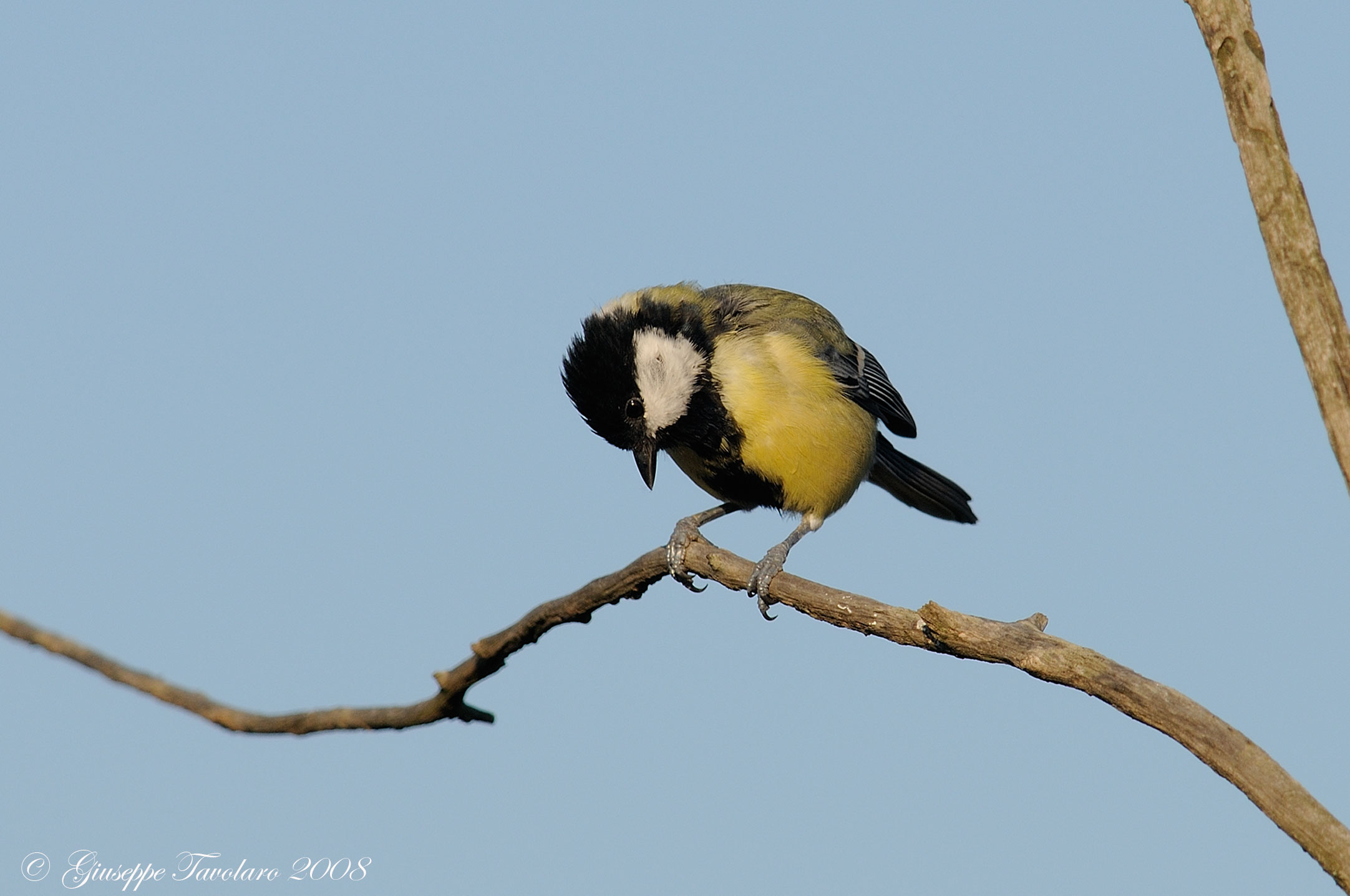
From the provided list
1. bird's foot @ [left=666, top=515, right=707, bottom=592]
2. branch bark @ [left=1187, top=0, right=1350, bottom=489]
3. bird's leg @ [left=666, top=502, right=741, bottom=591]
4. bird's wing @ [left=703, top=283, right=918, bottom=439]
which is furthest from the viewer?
bird's wing @ [left=703, top=283, right=918, bottom=439]

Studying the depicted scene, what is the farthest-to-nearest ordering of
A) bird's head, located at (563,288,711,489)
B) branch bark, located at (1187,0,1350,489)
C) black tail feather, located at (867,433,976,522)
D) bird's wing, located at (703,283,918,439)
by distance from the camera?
black tail feather, located at (867,433,976,522) → bird's wing, located at (703,283,918,439) → bird's head, located at (563,288,711,489) → branch bark, located at (1187,0,1350,489)

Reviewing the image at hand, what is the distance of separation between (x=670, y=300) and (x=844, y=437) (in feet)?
2.85

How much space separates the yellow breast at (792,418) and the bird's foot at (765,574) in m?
0.29

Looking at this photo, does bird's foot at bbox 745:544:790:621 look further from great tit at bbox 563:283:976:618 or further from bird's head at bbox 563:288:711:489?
bird's head at bbox 563:288:711:489

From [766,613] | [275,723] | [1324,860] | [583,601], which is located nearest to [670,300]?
[766,613]

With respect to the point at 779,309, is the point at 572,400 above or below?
below

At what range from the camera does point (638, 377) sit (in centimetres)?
433

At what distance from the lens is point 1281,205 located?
101 inches

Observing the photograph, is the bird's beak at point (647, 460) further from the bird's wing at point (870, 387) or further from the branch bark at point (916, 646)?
the bird's wing at point (870, 387)

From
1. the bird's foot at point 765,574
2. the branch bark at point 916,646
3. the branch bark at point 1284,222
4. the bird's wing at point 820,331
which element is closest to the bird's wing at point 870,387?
the bird's wing at point 820,331

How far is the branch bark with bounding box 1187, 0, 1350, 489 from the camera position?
2541 millimetres

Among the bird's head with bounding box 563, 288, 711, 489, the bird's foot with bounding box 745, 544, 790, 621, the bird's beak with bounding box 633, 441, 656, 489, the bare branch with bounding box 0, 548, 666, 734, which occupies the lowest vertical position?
the bare branch with bounding box 0, 548, 666, 734

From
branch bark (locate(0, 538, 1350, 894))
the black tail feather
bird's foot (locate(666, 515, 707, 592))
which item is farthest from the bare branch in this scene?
the black tail feather

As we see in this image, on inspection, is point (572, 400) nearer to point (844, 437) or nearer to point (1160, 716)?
point (844, 437)
